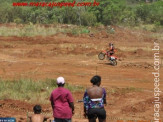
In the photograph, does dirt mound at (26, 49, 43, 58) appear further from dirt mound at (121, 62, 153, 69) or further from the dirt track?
dirt mound at (121, 62, 153, 69)

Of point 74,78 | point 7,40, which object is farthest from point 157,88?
point 7,40

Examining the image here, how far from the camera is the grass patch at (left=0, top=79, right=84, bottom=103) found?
1316 cm

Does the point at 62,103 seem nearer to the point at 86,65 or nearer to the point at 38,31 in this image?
the point at 86,65

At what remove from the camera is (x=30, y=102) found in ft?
41.4

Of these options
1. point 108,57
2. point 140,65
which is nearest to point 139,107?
point 140,65

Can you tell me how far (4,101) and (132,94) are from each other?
5104mm

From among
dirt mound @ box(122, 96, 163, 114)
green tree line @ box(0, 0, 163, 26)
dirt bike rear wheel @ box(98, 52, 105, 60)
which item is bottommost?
dirt mound @ box(122, 96, 163, 114)

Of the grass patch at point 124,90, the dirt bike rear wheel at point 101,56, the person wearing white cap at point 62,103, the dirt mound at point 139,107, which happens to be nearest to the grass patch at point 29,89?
the grass patch at point 124,90

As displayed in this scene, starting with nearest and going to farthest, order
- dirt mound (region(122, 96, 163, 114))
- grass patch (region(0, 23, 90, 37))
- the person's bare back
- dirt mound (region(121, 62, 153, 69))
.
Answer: the person's bare back
dirt mound (region(122, 96, 163, 114))
dirt mound (region(121, 62, 153, 69))
grass patch (region(0, 23, 90, 37))

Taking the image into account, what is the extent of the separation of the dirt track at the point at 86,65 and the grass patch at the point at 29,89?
0.78 meters

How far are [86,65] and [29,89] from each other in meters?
6.93

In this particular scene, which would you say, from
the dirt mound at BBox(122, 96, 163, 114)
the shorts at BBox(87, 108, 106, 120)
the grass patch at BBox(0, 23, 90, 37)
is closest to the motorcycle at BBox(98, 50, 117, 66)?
the dirt mound at BBox(122, 96, 163, 114)

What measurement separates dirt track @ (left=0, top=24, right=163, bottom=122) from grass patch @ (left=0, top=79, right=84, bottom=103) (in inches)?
30.6

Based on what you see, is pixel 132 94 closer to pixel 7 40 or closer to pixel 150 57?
pixel 150 57
